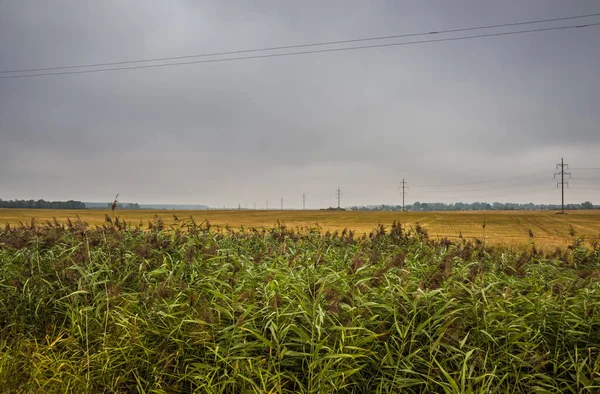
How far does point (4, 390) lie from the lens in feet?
10.6

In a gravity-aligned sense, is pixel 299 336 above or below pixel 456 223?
above

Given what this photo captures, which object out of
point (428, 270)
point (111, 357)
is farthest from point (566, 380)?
point (111, 357)

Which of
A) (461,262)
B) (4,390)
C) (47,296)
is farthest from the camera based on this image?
(461,262)

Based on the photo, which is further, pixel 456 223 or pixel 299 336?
pixel 456 223

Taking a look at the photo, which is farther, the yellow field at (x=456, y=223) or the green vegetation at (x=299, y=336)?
the yellow field at (x=456, y=223)

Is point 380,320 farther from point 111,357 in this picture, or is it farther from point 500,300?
point 111,357

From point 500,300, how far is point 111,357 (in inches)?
170

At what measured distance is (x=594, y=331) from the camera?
371 cm

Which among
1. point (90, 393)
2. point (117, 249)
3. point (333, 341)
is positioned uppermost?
point (117, 249)

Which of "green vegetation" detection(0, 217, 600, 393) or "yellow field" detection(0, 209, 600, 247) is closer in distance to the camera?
"green vegetation" detection(0, 217, 600, 393)

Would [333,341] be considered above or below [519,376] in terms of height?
above

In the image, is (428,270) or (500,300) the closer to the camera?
(500,300)

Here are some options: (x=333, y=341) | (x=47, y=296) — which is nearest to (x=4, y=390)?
(x=47, y=296)

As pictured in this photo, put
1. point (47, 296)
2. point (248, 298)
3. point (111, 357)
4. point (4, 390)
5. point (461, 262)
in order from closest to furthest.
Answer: point (4, 390)
point (111, 357)
point (248, 298)
point (47, 296)
point (461, 262)
